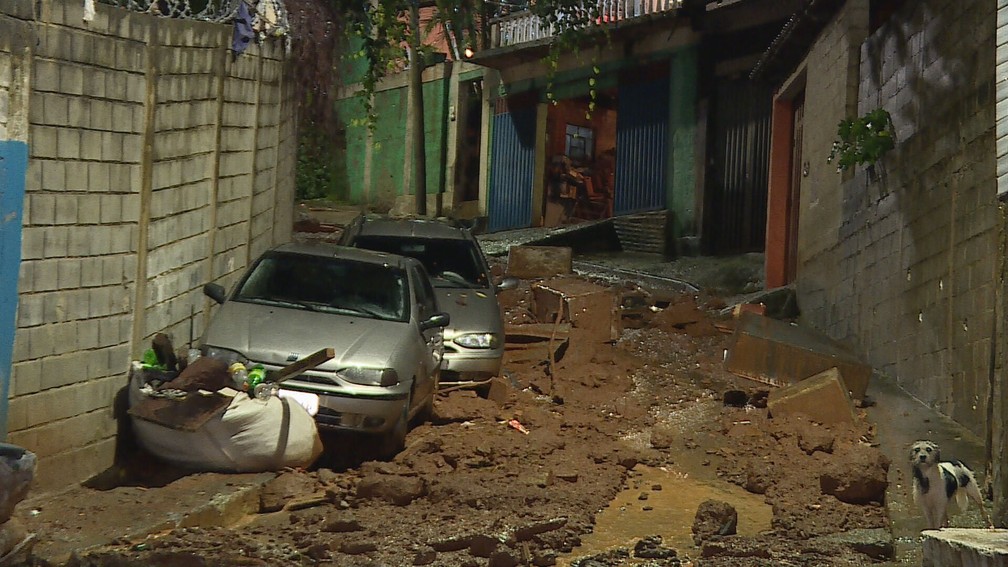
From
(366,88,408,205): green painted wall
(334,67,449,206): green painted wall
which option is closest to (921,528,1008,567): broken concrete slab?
(334,67,449,206): green painted wall

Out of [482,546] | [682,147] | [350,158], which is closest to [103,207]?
[482,546]

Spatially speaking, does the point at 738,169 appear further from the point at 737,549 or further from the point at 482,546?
the point at 482,546

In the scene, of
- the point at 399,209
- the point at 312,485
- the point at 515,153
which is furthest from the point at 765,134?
the point at 312,485

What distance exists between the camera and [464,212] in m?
28.7

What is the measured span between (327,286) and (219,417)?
227 centimetres

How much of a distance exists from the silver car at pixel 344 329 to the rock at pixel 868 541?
123 inches

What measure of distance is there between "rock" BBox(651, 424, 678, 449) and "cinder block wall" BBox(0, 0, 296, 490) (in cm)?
393

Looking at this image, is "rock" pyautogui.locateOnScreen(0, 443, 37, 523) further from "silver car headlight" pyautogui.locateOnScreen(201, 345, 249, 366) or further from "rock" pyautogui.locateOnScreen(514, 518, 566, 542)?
"rock" pyautogui.locateOnScreen(514, 518, 566, 542)

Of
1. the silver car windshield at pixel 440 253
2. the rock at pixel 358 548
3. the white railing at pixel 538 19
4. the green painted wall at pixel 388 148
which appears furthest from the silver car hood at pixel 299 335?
the green painted wall at pixel 388 148

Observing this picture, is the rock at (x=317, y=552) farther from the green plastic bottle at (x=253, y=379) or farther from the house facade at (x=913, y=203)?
the house facade at (x=913, y=203)

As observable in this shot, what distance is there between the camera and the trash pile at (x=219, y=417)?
7.41 m

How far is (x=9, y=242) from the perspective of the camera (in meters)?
6.71

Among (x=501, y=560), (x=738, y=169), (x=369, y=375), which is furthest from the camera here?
(x=738, y=169)

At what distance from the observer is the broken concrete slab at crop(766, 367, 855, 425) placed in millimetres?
9930
